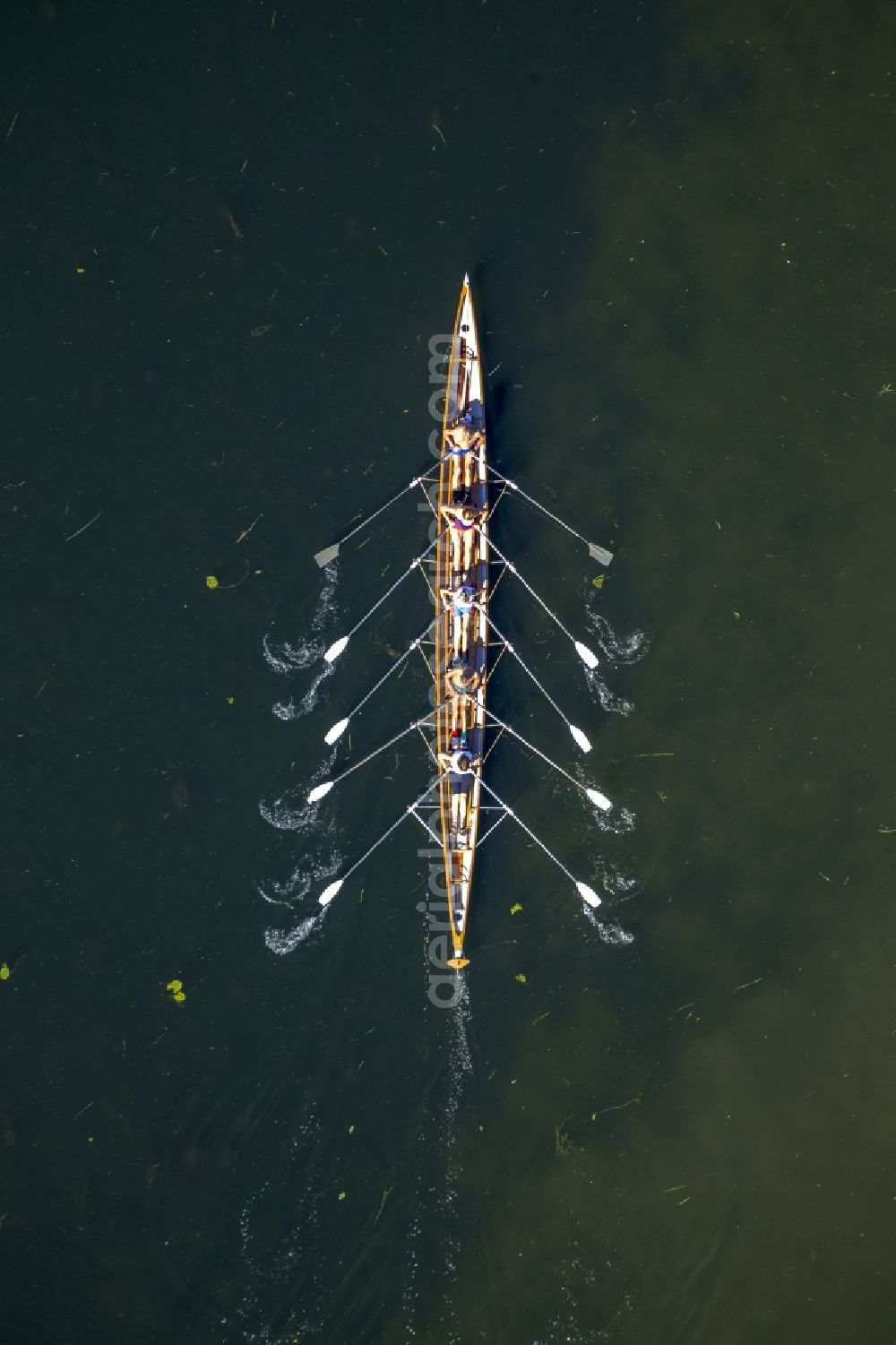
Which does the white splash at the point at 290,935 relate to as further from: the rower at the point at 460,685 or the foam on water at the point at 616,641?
the foam on water at the point at 616,641

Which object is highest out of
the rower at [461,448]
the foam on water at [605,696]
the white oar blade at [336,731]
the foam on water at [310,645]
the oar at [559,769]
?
the rower at [461,448]

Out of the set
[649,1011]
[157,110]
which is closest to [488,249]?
[157,110]

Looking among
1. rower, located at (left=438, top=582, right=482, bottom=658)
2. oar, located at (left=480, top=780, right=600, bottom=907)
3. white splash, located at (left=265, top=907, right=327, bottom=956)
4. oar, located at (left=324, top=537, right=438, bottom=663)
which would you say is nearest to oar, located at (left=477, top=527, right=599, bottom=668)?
rower, located at (left=438, top=582, right=482, bottom=658)

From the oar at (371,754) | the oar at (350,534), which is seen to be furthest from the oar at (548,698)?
the oar at (350,534)

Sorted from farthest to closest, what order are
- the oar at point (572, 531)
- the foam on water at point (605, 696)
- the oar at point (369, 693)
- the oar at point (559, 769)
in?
the foam on water at point (605, 696) < the oar at point (559, 769) < the oar at point (572, 531) < the oar at point (369, 693)

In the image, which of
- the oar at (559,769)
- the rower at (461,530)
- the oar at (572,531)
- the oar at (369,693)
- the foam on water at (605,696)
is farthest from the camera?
the foam on water at (605,696)

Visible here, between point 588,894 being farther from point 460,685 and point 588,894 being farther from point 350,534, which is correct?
point 350,534

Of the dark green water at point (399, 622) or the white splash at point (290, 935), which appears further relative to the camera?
the white splash at point (290, 935)
